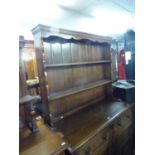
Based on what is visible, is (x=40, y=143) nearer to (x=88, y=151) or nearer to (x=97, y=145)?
(x=88, y=151)

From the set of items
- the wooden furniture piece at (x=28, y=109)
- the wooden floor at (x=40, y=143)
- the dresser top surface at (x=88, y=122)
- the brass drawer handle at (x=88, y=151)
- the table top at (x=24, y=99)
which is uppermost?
the table top at (x=24, y=99)

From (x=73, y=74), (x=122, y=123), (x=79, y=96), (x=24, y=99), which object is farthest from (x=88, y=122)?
(x=24, y=99)

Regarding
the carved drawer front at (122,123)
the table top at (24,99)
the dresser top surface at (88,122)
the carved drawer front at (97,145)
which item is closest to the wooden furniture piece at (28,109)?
the table top at (24,99)

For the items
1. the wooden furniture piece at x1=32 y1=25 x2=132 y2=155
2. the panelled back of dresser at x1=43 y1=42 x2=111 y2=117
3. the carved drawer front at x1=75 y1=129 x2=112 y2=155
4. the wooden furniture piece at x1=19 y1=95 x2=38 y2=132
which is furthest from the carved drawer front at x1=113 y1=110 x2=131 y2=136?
the wooden furniture piece at x1=19 y1=95 x2=38 y2=132

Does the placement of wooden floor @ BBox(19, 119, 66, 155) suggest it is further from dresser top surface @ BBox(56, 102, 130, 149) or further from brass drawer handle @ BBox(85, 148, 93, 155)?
brass drawer handle @ BBox(85, 148, 93, 155)

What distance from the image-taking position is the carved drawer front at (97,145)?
120cm

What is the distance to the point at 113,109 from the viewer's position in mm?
1833

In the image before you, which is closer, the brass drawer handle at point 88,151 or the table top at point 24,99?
the table top at point 24,99

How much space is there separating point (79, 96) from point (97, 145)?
722mm

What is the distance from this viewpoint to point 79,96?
1.90 meters

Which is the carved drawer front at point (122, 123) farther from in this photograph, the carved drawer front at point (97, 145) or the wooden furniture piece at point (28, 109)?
the wooden furniture piece at point (28, 109)

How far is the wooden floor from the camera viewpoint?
961 millimetres
